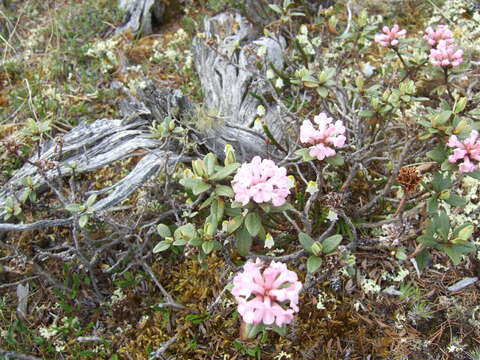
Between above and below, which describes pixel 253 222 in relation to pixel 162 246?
above

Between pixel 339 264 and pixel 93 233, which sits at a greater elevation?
pixel 339 264

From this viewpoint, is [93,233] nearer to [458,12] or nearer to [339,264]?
[339,264]

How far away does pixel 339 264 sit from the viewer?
6.72 ft

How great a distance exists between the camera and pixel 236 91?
3.46 metres

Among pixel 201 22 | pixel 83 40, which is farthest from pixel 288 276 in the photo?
pixel 83 40

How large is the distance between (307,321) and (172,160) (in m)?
1.40

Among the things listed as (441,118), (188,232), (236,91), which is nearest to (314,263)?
(188,232)

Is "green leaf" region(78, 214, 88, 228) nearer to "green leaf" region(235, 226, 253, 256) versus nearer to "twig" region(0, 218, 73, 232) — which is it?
"twig" region(0, 218, 73, 232)

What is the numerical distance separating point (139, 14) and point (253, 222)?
11.6ft

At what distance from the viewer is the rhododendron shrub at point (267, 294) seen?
5.04ft

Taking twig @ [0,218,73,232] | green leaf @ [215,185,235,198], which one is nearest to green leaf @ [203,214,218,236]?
green leaf @ [215,185,235,198]

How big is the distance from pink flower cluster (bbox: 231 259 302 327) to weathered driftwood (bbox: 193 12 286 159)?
143cm

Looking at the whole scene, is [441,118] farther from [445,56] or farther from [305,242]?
[305,242]

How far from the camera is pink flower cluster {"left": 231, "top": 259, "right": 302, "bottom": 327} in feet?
5.04
